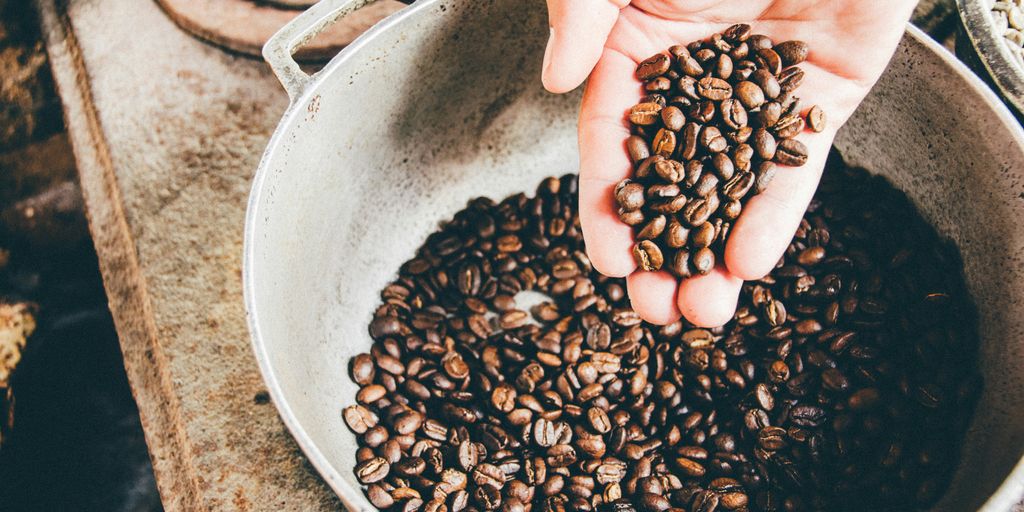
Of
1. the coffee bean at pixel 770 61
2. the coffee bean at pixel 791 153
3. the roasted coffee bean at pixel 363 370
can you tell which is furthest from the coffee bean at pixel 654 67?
the roasted coffee bean at pixel 363 370

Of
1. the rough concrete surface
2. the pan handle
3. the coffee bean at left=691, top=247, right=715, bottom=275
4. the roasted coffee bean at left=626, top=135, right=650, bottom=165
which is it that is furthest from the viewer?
the rough concrete surface

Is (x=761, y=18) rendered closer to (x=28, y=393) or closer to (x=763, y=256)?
(x=763, y=256)

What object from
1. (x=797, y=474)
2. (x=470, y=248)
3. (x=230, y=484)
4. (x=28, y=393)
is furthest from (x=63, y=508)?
(x=797, y=474)

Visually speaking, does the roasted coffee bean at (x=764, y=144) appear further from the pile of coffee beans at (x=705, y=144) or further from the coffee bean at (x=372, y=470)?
the coffee bean at (x=372, y=470)

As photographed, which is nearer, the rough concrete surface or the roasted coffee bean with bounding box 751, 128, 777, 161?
the roasted coffee bean with bounding box 751, 128, 777, 161

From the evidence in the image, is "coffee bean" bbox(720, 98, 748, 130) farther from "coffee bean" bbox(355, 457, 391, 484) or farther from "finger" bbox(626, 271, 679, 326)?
"coffee bean" bbox(355, 457, 391, 484)

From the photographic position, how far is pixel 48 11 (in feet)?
7.86

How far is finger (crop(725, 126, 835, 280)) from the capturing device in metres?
1.51

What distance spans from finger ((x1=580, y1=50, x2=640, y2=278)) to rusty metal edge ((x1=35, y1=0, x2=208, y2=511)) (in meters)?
1.10

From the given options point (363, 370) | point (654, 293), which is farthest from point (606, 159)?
point (363, 370)

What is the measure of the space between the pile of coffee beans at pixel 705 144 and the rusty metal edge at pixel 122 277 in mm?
1214

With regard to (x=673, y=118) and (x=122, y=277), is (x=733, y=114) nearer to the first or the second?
(x=673, y=118)

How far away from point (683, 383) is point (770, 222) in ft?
Answer: 1.42

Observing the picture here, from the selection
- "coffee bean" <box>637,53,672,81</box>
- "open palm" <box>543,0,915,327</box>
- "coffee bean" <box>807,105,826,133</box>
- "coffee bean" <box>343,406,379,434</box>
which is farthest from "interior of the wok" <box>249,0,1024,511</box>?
"coffee bean" <box>637,53,672,81</box>
